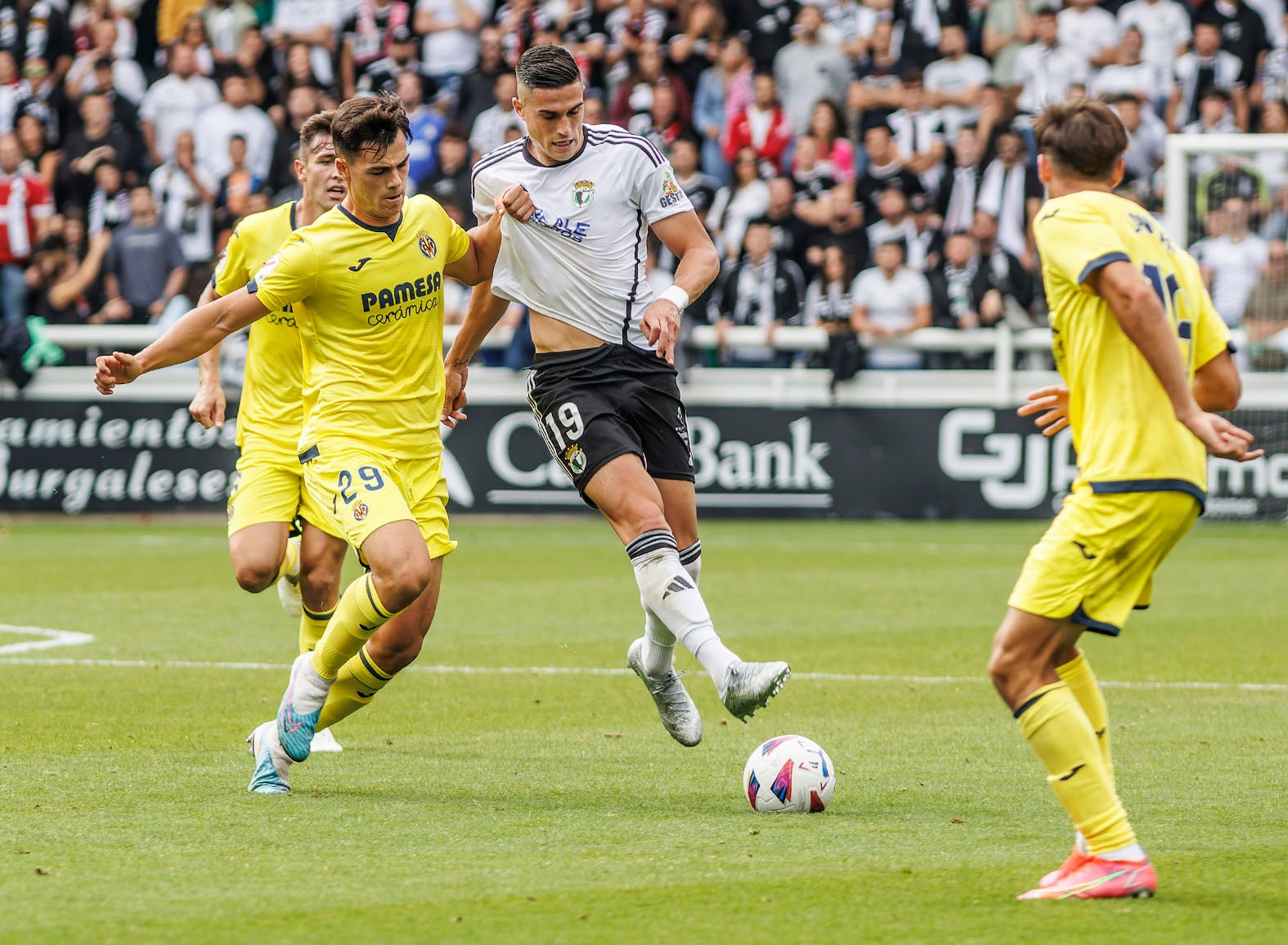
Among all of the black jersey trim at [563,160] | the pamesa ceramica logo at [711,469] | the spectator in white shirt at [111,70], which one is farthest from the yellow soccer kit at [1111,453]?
the spectator in white shirt at [111,70]

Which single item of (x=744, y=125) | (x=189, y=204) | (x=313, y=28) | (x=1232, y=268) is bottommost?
(x=1232, y=268)

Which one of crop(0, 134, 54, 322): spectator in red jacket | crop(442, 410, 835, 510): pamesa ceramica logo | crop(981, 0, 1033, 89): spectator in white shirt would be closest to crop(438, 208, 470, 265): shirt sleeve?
crop(442, 410, 835, 510): pamesa ceramica logo

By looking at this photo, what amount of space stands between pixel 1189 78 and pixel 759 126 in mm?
4108

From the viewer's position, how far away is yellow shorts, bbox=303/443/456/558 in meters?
6.20

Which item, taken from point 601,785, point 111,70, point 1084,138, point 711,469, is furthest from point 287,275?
point 111,70

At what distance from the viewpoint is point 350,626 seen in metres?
6.20

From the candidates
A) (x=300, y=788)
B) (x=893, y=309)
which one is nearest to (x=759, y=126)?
(x=893, y=309)

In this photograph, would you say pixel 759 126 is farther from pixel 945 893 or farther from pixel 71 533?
pixel 945 893

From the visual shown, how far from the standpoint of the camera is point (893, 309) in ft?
56.9

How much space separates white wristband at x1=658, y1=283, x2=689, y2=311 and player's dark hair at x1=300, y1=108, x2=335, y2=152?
1.53 meters

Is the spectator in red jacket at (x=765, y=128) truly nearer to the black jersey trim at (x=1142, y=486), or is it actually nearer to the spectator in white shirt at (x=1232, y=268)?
the spectator in white shirt at (x=1232, y=268)

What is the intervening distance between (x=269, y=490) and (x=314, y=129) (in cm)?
141

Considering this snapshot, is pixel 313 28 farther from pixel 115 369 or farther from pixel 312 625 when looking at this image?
pixel 115 369

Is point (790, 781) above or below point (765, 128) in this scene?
below
